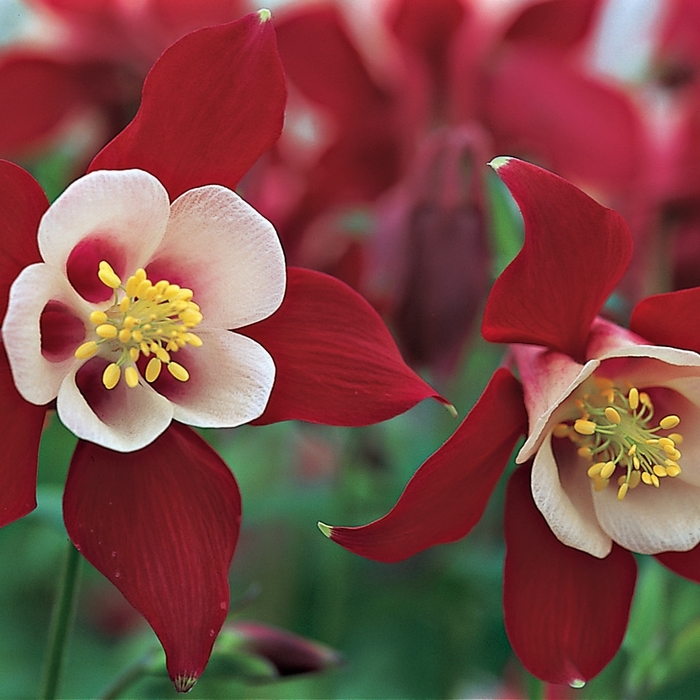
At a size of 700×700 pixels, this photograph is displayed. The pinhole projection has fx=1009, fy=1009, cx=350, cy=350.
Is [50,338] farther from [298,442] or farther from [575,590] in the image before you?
[298,442]

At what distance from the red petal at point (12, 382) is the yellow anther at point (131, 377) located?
0.03 m

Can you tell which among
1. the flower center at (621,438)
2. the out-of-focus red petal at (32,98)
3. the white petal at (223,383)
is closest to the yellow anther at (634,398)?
the flower center at (621,438)

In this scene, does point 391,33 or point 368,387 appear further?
point 391,33

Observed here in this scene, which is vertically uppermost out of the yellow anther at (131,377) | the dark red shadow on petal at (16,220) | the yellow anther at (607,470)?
the dark red shadow on petal at (16,220)

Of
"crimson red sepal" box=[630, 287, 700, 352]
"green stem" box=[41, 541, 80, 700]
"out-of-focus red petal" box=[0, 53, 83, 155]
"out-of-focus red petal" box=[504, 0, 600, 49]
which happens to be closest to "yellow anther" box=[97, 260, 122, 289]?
"green stem" box=[41, 541, 80, 700]

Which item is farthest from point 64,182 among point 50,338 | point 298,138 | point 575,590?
point 575,590

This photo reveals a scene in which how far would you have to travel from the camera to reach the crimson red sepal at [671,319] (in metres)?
0.41

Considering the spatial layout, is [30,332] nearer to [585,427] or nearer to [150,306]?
[150,306]

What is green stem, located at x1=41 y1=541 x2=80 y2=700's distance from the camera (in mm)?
410

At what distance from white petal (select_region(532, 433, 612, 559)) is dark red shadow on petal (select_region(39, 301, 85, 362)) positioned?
187mm

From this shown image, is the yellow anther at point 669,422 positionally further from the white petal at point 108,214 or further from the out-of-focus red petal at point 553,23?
the out-of-focus red petal at point 553,23

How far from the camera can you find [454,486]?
15.8 inches

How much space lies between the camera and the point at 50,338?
1.29 ft

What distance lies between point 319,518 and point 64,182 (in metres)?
0.30
